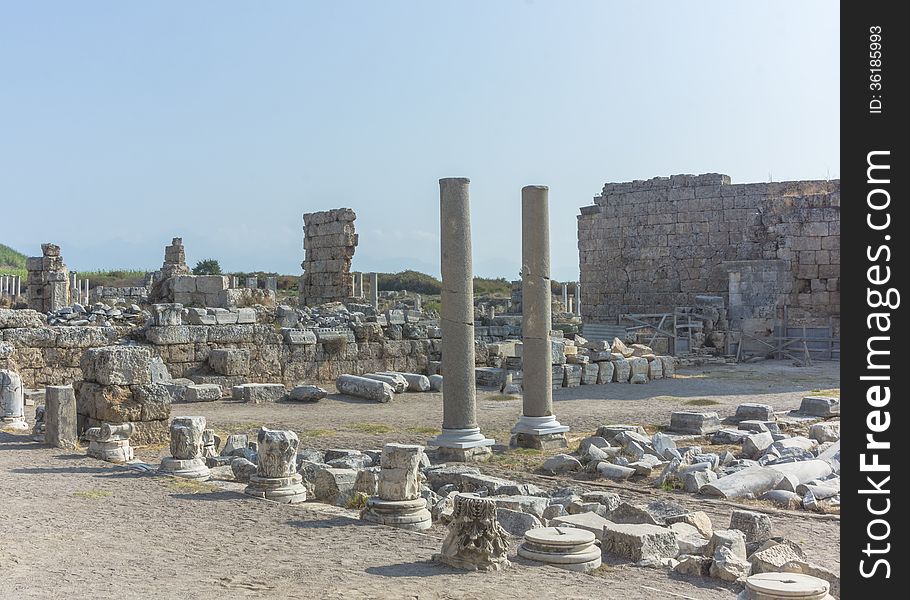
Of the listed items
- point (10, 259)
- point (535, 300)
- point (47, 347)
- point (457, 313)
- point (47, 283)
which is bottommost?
point (47, 347)

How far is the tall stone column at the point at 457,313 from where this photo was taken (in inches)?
476

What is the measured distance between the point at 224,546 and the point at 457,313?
19.2 feet

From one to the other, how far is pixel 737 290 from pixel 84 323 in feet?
60.1

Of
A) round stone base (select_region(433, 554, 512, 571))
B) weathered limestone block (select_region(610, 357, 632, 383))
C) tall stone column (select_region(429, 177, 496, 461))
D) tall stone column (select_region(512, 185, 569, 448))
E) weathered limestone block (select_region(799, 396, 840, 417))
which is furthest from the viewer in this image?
weathered limestone block (select_region(610, 357, 632, 383))

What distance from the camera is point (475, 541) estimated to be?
6477 millimetres

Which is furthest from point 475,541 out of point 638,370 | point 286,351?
point 638,370

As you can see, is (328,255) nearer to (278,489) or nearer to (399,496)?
(278,489)

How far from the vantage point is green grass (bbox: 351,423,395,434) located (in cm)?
1376

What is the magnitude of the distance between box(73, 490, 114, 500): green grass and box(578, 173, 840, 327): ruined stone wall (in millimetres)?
22490

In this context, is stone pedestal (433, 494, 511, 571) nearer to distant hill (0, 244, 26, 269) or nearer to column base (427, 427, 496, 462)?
column base (427, 427, 496, 462)

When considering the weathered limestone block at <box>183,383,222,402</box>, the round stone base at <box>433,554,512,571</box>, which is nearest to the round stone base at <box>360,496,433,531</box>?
the round stone base at <box>433,554,512,571</box>

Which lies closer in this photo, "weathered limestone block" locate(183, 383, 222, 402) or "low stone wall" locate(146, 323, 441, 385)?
"weathered limestone block" locate(183, 383, 222, 402)

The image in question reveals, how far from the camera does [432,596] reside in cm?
573

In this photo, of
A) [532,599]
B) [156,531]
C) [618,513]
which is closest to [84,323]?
[156,531]
